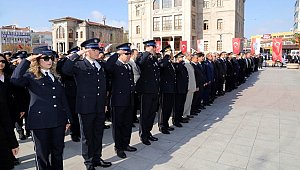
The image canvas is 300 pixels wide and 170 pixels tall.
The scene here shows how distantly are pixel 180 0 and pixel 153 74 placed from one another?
44.6m

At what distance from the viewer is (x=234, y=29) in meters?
45.2

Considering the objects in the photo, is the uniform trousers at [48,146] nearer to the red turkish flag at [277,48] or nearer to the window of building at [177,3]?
the red turkish flag at [277,48]

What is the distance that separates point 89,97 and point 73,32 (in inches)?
2448

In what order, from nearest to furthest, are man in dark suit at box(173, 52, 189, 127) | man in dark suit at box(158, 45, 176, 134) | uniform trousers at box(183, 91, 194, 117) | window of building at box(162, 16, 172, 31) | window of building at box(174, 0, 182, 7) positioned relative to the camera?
man in dark suit at box(158, 45, 176, 134), man in dark suit at box(173, 52, 189, 127), uniform trousers at box(183, 91, 194, 117), window of building at box(174, 0, 182, 7), window of building at box(162, 16, 172, 31)

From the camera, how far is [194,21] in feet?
157

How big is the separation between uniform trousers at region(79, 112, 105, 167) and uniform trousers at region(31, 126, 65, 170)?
521mm

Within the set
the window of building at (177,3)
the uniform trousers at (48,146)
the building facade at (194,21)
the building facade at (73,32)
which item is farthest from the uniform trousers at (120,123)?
the building facade at (73,32)

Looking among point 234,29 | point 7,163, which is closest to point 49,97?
point 7,163

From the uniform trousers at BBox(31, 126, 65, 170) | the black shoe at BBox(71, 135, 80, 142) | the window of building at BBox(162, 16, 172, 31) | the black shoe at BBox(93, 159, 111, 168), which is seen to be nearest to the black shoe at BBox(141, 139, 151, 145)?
the black shoe at BBox(93, 159, 111, 168)

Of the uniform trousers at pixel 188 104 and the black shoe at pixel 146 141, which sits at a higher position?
the uniform trousers at pixel 188 104

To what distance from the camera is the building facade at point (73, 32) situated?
198ft

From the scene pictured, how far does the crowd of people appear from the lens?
322 centimetres

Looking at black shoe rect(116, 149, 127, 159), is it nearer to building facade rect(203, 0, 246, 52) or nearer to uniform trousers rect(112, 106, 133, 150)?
uniform trousers rect(112, 106, 133, 150)

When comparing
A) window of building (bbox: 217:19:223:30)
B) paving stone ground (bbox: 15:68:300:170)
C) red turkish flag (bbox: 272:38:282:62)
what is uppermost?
window of building (bbox: 217:19:223:30)
